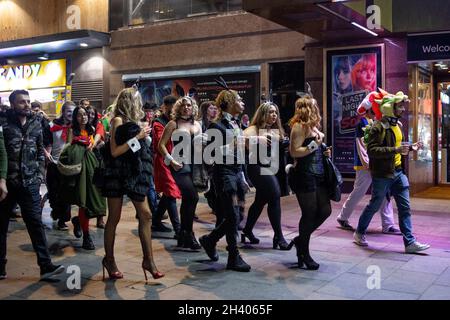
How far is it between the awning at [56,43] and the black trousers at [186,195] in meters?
10.9

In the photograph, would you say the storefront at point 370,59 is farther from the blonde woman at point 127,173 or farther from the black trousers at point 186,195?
the blonde woman at point 127,173

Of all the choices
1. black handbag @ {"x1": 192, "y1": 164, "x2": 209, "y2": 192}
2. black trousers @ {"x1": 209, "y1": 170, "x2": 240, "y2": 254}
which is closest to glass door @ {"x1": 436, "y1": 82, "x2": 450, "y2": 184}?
black handbag @ {"x1": 192, "y1": 164, "x2": 209, "y2": 192}

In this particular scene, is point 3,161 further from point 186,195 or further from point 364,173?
point 364,173

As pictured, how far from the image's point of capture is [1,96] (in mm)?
20578

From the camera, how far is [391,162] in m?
6.42

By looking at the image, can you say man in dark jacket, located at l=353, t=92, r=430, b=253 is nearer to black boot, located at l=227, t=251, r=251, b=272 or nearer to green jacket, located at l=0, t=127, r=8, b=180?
black boot, located at l=227, t=251, r=251, b=272

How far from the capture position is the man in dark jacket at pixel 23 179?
17.4 ft

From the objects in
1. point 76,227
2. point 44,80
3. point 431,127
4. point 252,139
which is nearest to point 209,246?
point 252,139

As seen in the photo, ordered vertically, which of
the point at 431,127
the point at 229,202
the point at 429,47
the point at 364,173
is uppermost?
the point at 429,47

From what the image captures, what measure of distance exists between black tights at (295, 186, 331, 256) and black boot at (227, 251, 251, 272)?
61cm

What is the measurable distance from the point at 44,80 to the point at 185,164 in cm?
1395

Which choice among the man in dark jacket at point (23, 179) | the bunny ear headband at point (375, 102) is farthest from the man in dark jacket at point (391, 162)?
the man in dark jacket at point (23, 179)
